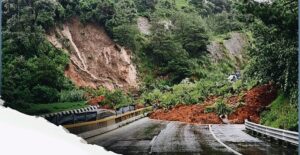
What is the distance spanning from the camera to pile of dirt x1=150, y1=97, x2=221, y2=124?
58.4 feet

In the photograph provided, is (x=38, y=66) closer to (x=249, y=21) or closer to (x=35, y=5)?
(x=35, y=5)

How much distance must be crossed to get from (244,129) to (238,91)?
1.04 metres

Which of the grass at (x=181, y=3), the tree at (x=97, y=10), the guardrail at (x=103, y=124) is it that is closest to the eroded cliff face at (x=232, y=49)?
the grass at (x=181, y=3)

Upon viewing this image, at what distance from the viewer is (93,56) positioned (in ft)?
60.2

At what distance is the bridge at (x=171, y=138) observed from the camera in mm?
16234

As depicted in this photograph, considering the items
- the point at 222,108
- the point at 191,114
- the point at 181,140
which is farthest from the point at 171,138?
the point at 222,108

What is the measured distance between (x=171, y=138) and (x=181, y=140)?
0.92 feet

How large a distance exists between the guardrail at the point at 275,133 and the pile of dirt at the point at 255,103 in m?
0.31

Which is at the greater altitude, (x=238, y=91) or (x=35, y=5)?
(x=35, y=5)

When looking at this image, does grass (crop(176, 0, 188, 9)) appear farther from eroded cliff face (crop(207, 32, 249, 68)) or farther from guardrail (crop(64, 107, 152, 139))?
guardrail (crop(64, 107, 152, 139))

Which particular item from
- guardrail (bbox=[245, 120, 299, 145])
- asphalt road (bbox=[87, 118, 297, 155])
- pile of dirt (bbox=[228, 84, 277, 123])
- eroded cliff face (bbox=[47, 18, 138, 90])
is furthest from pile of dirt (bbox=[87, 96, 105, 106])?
guardrail (bbox=[245, 120, 299, 145])

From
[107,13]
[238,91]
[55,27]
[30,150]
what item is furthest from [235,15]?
[30,150]

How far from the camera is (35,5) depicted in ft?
60.4

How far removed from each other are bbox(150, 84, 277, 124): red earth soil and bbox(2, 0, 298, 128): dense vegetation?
0.23 metres
